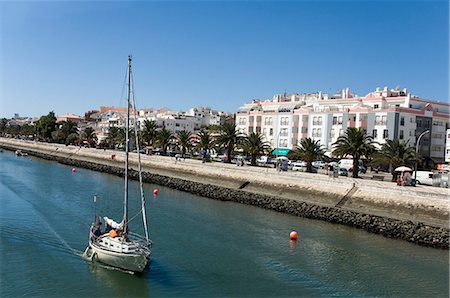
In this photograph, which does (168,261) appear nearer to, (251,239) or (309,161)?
(251,239)

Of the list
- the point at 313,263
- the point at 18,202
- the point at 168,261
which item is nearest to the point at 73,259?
A: the point at 168,261

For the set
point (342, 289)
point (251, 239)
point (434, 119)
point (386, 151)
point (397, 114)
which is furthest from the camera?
point (434, 119)

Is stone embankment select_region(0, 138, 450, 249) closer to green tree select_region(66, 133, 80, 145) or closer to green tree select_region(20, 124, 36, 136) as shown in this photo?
green tree select_region(66, 133, 80, 145)

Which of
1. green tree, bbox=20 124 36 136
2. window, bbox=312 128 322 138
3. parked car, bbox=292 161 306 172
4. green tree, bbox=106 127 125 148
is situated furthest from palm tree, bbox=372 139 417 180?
green tree, bbox=20 124 36 136

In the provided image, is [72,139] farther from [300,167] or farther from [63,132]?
[300,167]

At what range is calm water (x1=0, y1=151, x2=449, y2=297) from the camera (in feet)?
72.9

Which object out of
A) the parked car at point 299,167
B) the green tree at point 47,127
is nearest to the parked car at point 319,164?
the parked car at point 299,167

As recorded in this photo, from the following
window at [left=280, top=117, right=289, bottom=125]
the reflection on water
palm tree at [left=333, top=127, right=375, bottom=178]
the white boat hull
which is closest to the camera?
the reflection on water

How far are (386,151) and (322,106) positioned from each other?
99.6 ft

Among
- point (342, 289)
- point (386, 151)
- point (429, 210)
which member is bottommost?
point (342, 289)

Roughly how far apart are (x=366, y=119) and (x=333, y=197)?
30389mm

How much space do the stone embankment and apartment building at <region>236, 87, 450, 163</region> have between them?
18.3 meters

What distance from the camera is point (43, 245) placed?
91.8 ft

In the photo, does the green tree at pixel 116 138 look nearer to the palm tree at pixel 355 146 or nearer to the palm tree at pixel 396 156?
the palm tree at pixel 355 146
